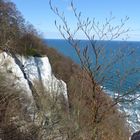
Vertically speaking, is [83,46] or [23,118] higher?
[83,46]

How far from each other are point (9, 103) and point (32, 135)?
0.99 metres

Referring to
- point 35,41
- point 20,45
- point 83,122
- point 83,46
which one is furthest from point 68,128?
point 35,41

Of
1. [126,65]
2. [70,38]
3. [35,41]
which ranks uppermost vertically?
[70,38]

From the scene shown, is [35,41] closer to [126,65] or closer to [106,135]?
[106,135]

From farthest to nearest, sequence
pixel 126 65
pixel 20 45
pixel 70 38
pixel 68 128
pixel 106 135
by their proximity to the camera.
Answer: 1. pixel 20 45
2. pixel 106 135
3. pixel 68 128
4. pixel 126 65
5. pixel 70 38

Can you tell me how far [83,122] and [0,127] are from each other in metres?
1.83

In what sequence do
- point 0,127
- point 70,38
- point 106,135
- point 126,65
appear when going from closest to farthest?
point 70,38
point 126,65
point 0,127
point 106,135

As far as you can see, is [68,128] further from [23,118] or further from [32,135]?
[23,118]

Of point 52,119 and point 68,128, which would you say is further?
point 52,119

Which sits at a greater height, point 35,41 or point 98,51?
point 98,51

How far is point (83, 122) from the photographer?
33.8ft

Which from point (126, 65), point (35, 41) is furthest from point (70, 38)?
point (35, 41)

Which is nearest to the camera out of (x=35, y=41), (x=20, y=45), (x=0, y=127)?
(x=0, y=127)

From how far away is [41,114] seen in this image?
1116 cm
